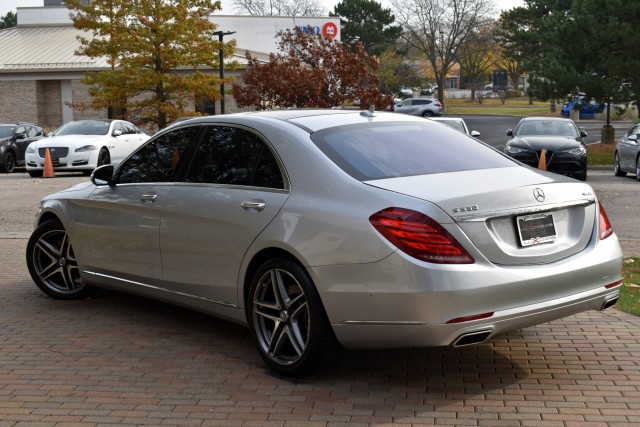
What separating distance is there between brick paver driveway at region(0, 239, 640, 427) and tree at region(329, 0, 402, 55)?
77.9 metres

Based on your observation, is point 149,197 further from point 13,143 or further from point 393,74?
point 393,74

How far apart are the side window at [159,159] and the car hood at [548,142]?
1568 centimetres

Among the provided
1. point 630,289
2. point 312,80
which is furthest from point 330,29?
point 630,289

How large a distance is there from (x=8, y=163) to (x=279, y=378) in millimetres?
24467

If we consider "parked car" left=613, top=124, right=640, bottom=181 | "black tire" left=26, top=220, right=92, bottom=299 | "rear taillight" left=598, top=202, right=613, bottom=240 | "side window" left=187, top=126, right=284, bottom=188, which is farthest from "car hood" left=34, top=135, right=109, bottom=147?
"rear taillight" left=598, top=202, right=613, bottom=240

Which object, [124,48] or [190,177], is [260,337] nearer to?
[190,177]

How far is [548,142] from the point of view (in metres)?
22.0

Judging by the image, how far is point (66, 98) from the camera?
50375mm

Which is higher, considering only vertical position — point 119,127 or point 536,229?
point 536,229

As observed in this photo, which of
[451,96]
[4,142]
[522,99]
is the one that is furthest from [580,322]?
[451,96]

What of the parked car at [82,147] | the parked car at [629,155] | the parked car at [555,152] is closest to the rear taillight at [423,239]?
the parked car at [555,152]

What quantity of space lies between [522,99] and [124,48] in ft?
246

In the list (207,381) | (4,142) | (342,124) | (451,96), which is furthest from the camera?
(451,96)

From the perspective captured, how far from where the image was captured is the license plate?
17.4 feet
